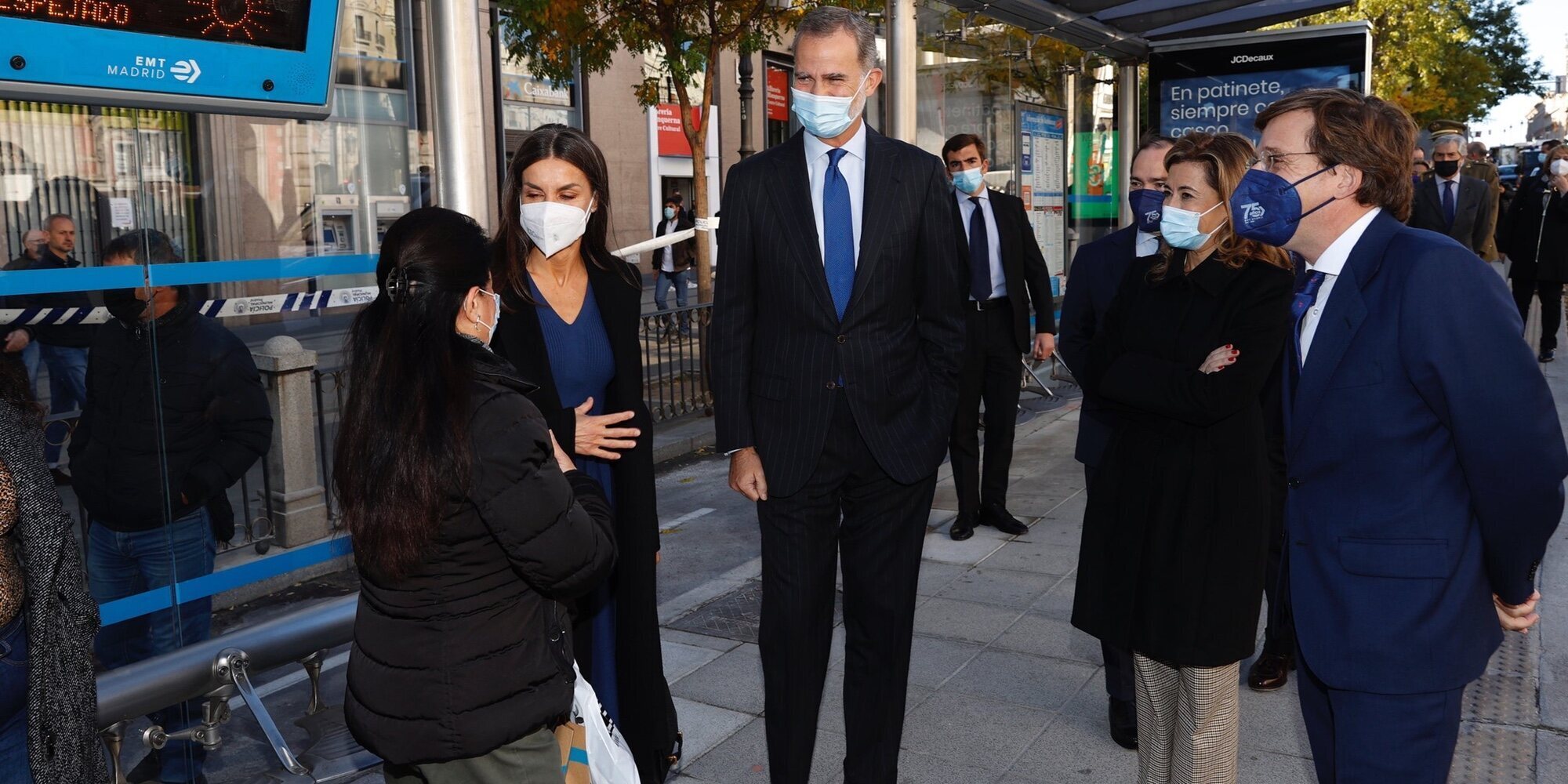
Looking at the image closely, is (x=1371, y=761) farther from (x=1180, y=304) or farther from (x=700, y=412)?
(x=700, y=412)

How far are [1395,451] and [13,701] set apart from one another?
2.72 m

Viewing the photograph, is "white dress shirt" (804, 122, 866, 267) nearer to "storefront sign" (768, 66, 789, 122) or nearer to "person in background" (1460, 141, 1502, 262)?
"person in background" (1460, 141, 1502, 262)

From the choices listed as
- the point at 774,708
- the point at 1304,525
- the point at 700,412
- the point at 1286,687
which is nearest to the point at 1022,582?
the point at 1286,687

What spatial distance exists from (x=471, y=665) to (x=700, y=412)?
27.9ft

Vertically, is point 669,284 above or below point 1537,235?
below

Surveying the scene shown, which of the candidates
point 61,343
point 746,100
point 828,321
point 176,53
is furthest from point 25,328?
point 746,100

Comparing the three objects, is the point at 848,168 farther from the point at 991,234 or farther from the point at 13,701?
the point at 991,234

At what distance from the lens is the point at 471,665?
233 cm

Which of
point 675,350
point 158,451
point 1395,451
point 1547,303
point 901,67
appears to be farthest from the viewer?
point 1547,303

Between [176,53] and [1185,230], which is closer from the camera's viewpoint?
[1185,230]

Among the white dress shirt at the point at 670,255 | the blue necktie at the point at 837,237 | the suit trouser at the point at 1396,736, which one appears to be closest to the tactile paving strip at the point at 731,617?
the blue necktie at the point at 837,237

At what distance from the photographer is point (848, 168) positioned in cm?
349

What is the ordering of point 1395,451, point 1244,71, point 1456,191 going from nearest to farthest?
point 1395,451 → point 1244,71 → point 1456,191

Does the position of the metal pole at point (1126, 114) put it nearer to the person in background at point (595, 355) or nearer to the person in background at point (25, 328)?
the person in background at point (595, 355)
